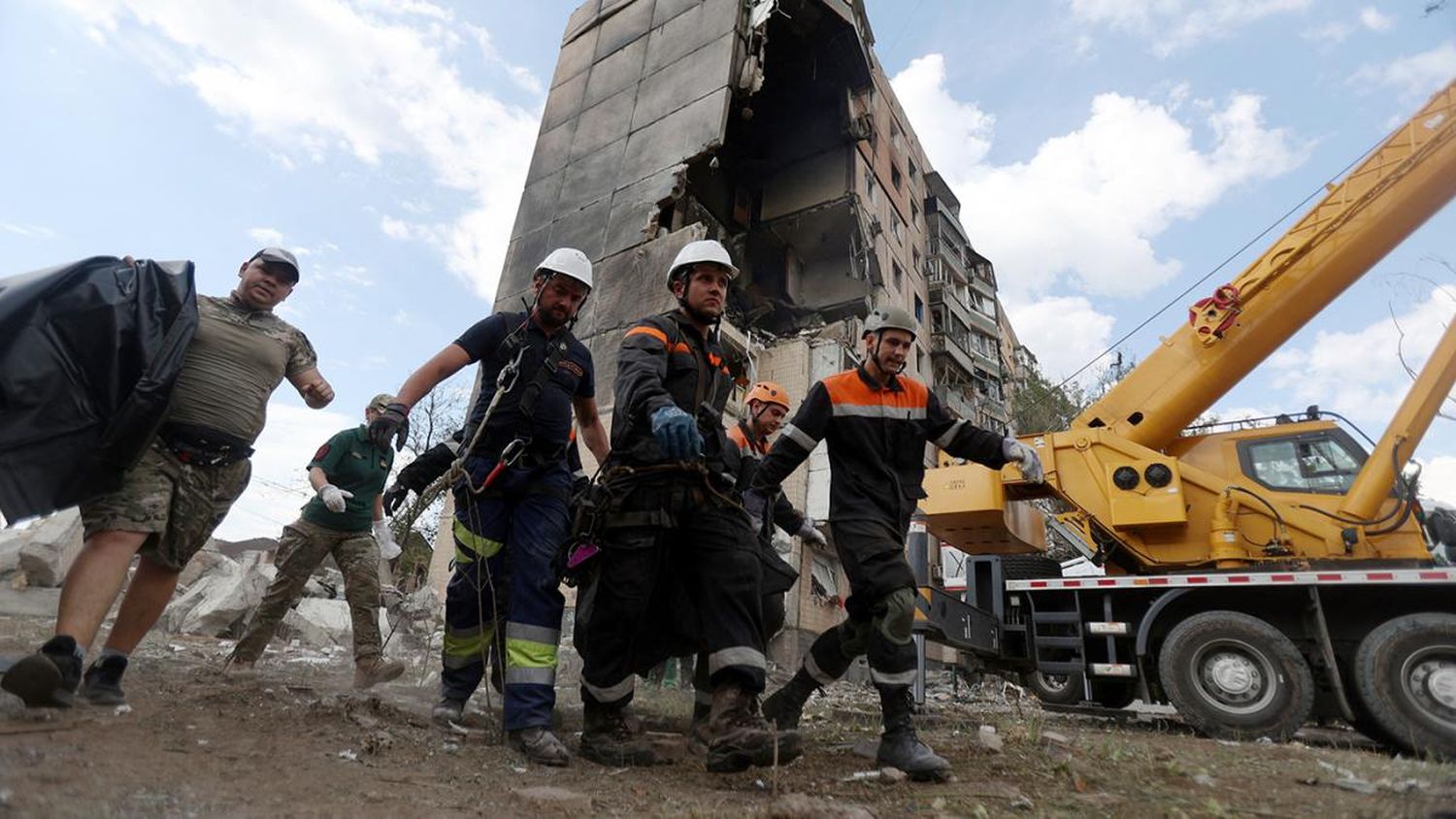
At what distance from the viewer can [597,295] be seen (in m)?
17.4

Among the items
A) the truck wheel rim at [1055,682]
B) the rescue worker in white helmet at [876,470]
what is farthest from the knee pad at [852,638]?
the truck wheel rim at [1055,682]

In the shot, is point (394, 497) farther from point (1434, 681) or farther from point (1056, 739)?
point (1434, 681)

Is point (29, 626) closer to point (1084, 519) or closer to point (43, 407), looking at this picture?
point (43, 407)

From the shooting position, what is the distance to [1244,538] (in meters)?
6.30

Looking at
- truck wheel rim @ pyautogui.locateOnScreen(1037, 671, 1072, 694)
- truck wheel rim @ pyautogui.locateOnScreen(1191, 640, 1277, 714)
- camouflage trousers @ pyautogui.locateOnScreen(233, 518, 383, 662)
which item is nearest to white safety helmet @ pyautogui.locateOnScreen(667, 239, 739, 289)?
camouflage trousers @ pyautogui.locateOnScreen(233, 518, 383, 662)

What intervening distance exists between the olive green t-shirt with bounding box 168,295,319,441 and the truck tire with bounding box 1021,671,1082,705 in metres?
6.69

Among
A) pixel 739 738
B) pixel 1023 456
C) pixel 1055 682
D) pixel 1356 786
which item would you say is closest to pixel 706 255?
pixel 1023 456

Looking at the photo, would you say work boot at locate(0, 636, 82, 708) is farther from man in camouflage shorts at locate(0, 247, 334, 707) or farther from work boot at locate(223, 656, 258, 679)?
work boot at locate(223, 656, 258, 679)

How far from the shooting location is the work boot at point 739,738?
8.04 feet

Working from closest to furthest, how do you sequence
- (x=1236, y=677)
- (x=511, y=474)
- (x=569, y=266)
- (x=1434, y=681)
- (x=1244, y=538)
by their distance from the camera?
(x=511, y=474) < (x=569, y=266) < (x=1434, y=681) < (x=1236, y=677) < (x=1244, y=538)

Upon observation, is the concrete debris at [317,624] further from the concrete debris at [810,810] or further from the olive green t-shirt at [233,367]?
the concrete debris at [810,810]

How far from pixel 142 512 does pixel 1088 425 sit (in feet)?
24.2

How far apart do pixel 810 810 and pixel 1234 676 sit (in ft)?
17.0

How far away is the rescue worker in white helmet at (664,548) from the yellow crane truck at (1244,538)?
11.2 ft
